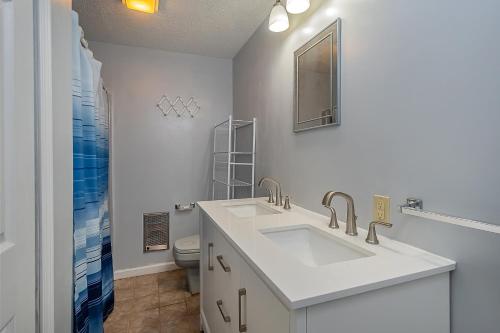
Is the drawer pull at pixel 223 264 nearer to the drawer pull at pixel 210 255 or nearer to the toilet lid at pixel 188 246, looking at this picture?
the drawer pull at pixel 210 255

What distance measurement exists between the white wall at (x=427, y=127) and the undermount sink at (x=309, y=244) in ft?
0.59

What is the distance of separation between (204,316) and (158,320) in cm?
44

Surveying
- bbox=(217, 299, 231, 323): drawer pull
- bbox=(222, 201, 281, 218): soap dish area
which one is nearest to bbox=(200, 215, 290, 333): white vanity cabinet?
bbox=(217, 299, 231, 323): drawer pull

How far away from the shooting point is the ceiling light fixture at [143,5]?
1.62m

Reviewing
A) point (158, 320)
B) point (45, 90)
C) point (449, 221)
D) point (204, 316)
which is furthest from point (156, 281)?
point (449, 221)

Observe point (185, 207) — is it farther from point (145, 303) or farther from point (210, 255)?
point (210, 255)

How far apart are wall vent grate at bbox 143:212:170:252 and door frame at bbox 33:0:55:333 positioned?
1678 millimetres

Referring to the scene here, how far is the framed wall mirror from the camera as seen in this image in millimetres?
1185

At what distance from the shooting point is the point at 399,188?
903 millimetres

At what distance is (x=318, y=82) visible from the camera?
4.29 feet

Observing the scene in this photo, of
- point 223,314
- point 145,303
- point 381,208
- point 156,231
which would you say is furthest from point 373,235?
point 156,231

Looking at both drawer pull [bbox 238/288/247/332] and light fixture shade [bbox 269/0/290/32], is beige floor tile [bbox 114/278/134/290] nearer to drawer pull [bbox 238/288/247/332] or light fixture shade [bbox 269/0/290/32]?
drawer pull [bbox 238/288/247/332]

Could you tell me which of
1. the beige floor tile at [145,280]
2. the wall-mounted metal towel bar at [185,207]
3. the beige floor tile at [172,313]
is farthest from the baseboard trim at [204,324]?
the wall-mounted metal towel bar at [185,207]

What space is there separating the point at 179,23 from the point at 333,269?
2.10m
